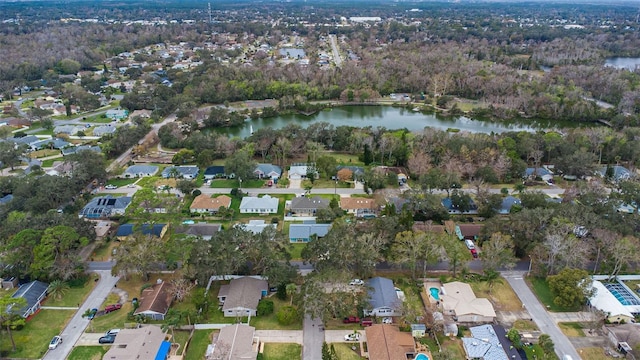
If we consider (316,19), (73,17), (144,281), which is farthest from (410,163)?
(73,17)

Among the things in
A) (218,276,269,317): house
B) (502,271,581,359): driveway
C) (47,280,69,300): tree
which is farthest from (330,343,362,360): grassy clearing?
(47,280,69,300): tree

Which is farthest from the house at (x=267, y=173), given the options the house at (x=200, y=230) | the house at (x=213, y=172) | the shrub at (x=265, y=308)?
the shrub at (x=265, y=308)

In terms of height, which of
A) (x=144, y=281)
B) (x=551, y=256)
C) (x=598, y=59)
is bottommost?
(x=144, y=281)

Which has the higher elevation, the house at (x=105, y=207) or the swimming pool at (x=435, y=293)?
the house at (x=105, y=207)

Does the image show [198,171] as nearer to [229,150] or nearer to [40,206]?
[229,150]

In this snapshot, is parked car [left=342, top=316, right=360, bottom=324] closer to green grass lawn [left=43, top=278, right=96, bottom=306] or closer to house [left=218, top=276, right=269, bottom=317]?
house [left=218, top=276, right=269, bottom=317]

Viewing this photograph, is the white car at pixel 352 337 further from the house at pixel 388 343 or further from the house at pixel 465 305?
the house at pixel 465 305
